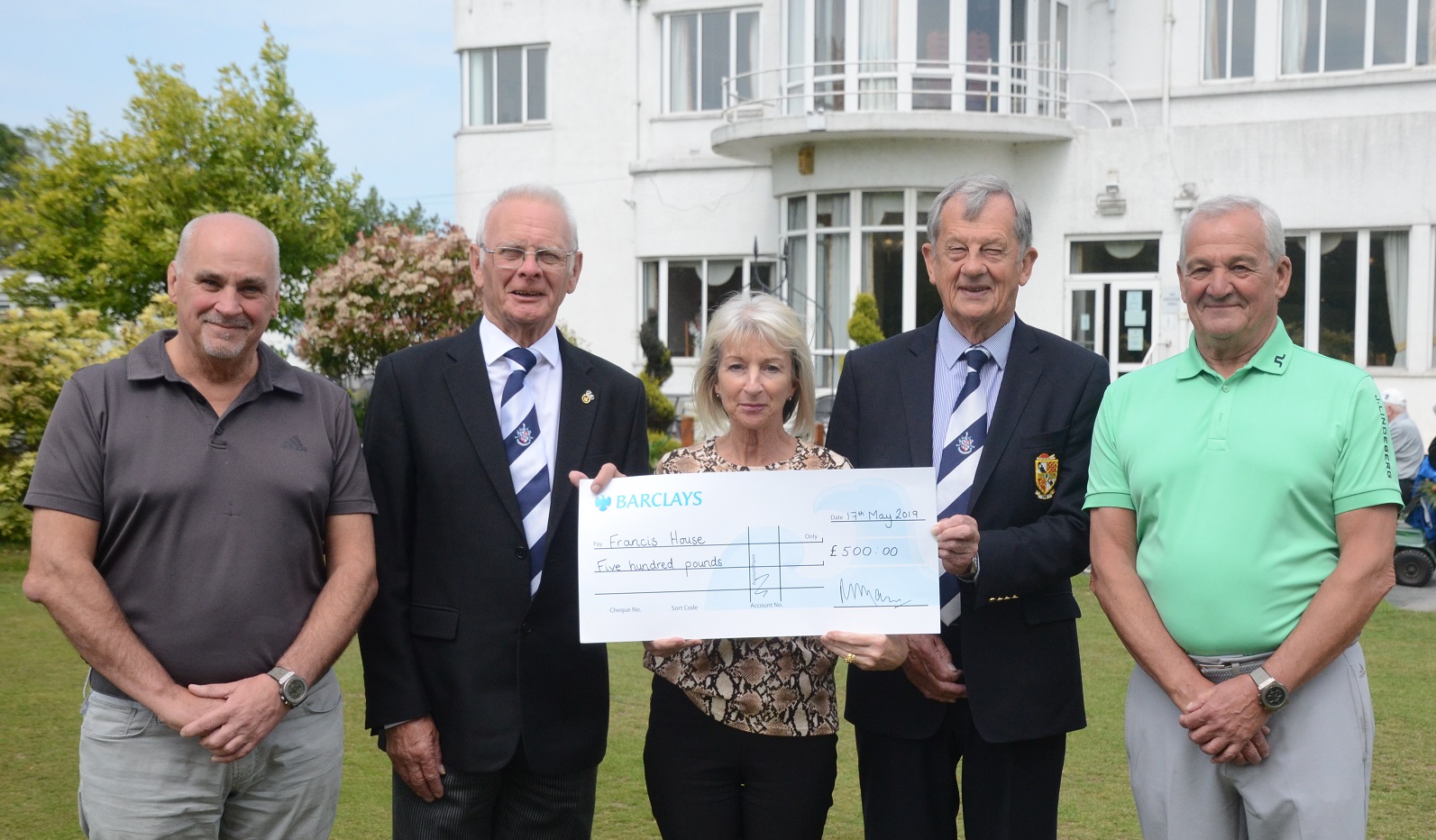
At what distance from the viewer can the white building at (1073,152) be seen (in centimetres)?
1900

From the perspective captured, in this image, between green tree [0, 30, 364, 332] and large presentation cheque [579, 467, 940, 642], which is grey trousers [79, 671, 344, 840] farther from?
green tree [0, 30, 364, 332]

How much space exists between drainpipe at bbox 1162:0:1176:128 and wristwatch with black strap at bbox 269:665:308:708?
1998 centimetres

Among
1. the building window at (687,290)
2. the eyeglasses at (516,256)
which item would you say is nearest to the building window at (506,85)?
the building window at (687,290)

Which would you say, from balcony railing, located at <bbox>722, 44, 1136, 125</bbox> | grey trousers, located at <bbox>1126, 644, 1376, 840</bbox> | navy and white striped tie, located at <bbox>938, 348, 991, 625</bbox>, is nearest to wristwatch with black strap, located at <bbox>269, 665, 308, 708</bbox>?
navy and white striped tie, located at <bbox>938, 348, 991, 625</bbox>

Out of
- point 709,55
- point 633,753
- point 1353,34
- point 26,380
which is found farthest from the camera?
point 709,55

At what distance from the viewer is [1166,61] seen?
20.8 meters

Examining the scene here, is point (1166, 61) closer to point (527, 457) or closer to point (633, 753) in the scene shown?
point (633, 753)

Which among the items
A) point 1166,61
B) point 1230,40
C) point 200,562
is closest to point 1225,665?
point 200,562

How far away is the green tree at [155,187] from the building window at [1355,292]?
577 inches

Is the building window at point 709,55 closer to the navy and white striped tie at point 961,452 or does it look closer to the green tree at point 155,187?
the green tree at point 155,187

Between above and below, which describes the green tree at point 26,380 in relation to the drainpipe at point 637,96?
below

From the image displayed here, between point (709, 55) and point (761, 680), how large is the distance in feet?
70.6

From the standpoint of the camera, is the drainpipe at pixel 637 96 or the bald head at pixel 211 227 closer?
the bald head at pixel 211 227

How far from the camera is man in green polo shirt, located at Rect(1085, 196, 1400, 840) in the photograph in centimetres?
313
